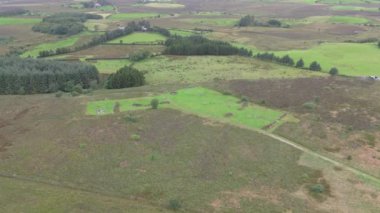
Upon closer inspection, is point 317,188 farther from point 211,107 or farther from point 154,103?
point 154,103

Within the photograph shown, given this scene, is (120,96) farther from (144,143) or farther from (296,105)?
(296,105)

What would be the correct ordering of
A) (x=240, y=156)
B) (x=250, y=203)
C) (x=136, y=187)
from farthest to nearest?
1. (x=240, y=156)
2. (x=136, y=187)
3. (x=250, y=203)

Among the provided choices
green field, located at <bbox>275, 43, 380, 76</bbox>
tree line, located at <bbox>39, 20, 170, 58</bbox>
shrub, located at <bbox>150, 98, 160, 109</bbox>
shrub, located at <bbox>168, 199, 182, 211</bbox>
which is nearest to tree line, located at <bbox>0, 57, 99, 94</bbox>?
shrub, located at <bbox>150, 98, 160, 109</bbox>

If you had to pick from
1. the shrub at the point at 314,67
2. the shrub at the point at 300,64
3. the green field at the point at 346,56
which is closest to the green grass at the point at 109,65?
the shrub at the point at 300,64

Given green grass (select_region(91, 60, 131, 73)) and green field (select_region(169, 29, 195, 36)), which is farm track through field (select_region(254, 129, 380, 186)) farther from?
green field (select_region(169, 29, 195, 36))

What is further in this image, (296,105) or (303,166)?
(296,105)

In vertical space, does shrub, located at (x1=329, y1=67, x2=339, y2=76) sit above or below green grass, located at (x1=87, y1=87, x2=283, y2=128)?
above

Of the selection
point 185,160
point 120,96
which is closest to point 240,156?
point 185,160

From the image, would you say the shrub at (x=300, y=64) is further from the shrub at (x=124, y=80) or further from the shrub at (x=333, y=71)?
the shrub at (x=124, y=80)
